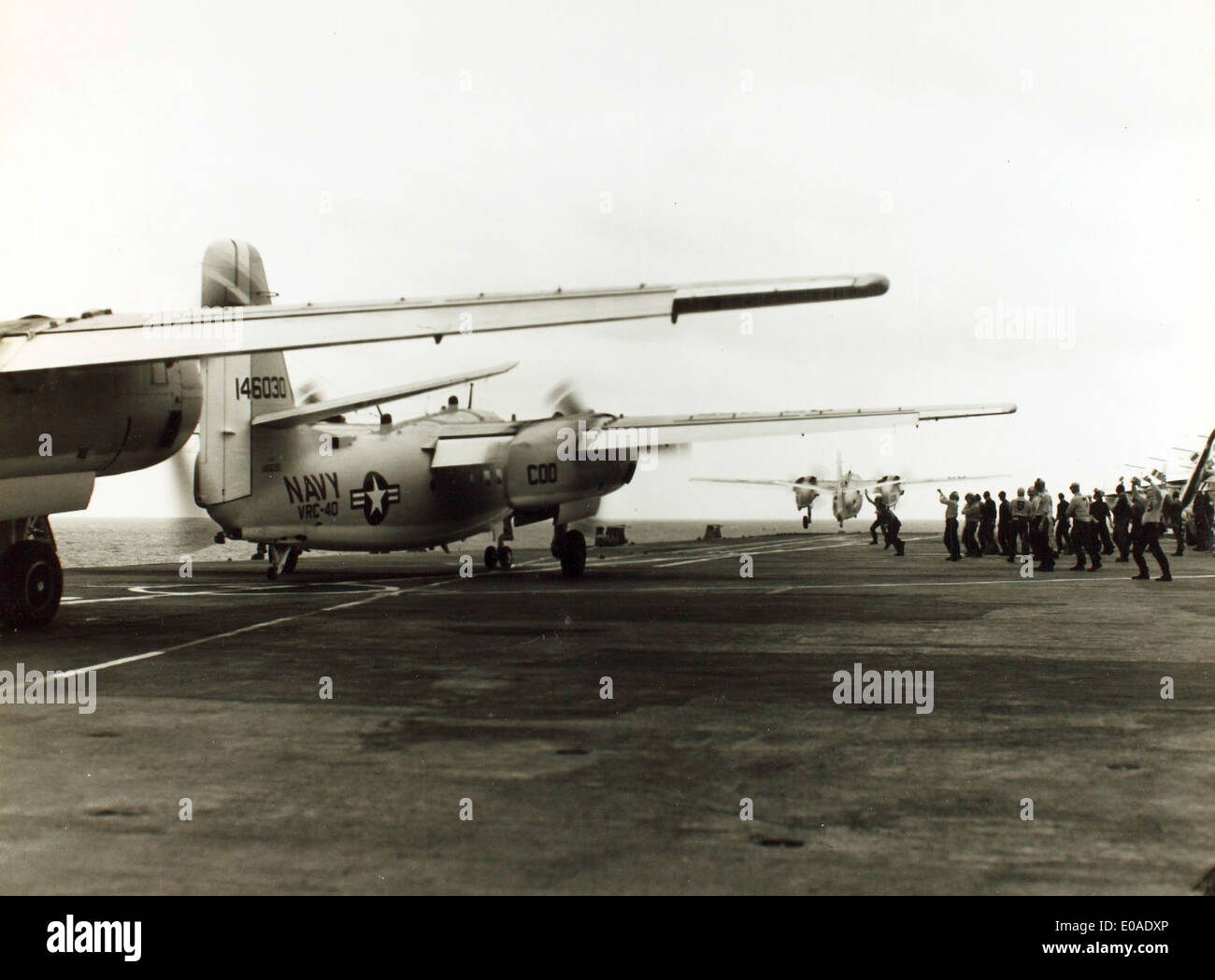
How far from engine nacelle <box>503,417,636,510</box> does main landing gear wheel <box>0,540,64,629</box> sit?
37.0 ft

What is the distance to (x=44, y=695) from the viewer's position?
7.96 m

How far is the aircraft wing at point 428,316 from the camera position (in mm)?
8789

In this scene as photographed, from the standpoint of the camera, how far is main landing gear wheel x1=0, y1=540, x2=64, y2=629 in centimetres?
1166

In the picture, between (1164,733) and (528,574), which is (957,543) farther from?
(1164,733)

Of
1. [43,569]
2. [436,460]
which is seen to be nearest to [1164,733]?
[43,569]

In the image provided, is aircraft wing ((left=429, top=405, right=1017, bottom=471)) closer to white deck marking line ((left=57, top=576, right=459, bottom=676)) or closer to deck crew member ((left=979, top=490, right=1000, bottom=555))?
white deck marking line ((left=57, top=576, right=459, bottom=676))

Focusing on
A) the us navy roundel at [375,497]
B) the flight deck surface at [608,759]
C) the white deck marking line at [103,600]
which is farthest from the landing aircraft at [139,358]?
the us navy roundel at [375,497]

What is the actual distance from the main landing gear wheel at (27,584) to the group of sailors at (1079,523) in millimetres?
17484

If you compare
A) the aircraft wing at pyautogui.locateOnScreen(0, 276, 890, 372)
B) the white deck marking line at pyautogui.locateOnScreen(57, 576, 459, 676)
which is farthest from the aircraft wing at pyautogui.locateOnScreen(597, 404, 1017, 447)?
the aircraft wing at pyautogui.locateOnScreen(0, 276, 890, 372)

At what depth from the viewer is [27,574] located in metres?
11.8

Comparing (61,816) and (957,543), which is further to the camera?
(957,543)

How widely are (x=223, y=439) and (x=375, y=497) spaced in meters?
3.28

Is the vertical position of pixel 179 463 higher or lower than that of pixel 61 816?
higher
